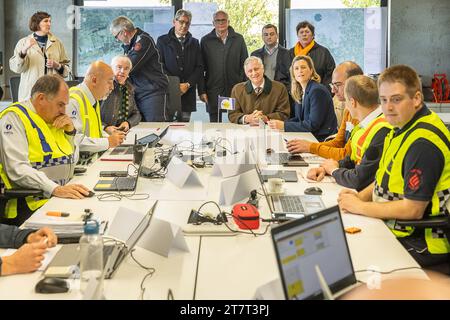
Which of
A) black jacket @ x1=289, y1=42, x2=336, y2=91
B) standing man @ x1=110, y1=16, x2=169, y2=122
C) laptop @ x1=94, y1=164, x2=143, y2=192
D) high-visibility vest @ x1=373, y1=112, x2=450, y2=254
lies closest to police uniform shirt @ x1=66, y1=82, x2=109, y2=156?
laptop @ x1=94, y1=164, x2=143, y2=192

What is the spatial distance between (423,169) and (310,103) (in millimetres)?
2731

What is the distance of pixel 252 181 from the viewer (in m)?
3.04

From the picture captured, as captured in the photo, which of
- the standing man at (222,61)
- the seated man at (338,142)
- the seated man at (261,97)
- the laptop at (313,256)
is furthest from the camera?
the standing man at (222,61)

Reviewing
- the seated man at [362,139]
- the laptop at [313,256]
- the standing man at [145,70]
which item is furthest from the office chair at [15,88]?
the laptop at [313,256]

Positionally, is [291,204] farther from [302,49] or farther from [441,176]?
[302,49]

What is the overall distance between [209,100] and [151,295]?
5.39m

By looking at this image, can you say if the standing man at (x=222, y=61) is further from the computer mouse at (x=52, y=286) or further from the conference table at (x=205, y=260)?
the computer mouse at (x=52, y=286)

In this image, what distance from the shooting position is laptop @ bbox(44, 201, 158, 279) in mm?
2047

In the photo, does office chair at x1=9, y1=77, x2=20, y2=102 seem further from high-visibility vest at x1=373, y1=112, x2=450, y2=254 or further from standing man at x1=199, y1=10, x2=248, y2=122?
high-visibility vest at x1=373, y1=112, x2=450, y2=254

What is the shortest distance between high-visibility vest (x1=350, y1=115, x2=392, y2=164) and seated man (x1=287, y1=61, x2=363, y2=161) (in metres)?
0.30

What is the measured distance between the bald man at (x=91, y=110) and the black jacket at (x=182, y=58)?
2242mm

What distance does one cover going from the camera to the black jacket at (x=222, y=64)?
23.3ft
